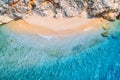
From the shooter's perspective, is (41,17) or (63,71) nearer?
(63,71)

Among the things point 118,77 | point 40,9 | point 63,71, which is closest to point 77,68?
point 63,71

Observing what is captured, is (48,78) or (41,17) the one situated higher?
(41,17)

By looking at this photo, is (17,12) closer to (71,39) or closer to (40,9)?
(40,9)

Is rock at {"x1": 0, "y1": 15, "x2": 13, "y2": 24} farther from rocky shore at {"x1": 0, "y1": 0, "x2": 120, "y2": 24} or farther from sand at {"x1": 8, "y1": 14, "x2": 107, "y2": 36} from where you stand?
sand at {"x1": 8, "y1": 14, "x2": 107, "y2": 36}

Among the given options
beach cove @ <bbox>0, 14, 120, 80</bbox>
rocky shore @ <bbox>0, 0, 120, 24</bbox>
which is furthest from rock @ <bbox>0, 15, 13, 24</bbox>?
beach cove @ <bbox>0, 14, 120, 80</bbox>

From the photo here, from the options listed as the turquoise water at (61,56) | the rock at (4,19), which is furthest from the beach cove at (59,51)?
the rock at (4,19)

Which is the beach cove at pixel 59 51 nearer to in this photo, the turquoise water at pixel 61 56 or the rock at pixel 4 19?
the turquoise water at pixel 61 56

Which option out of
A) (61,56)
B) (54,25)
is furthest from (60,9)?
(61,56)
